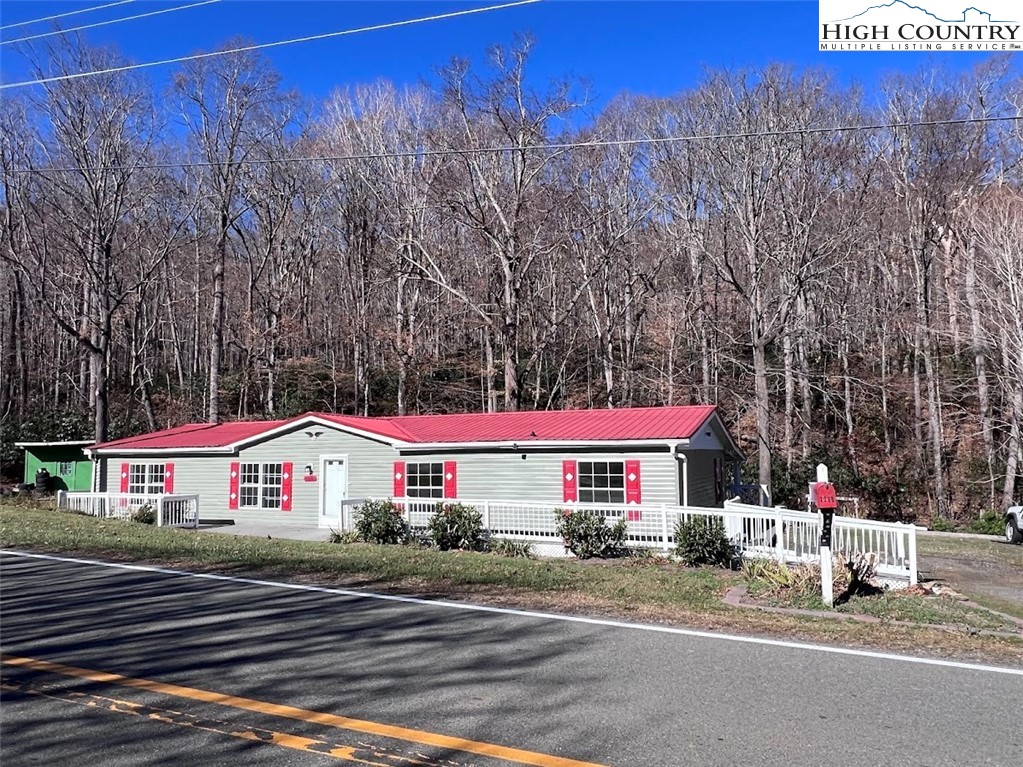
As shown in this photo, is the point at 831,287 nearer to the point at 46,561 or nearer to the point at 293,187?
the point at 293,187

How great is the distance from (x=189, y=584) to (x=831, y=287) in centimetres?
3295

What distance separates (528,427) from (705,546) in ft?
21.2

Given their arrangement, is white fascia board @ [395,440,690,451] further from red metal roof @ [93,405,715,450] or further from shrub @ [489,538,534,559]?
shrub @ [489,538,534,559]

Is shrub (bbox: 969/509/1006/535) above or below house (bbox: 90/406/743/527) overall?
below

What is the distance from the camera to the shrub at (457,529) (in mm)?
15438

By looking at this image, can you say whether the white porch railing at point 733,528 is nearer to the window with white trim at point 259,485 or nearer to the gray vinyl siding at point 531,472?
the gray vinyl siding at point 531,472

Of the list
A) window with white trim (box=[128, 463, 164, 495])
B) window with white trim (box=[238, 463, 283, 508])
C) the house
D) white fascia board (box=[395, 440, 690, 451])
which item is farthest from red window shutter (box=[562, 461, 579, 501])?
window with white trim (box=[128, 463, 164, 495])

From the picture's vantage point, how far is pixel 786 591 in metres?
9.17

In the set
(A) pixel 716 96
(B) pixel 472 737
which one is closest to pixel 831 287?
(A) pixel 716 96

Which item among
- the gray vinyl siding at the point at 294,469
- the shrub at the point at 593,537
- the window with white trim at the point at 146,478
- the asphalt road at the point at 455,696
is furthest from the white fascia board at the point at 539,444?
the asphalt road at the point at 455,696

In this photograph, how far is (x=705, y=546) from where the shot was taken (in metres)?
13.5

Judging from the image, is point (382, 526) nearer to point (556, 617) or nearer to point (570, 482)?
point (570, 482)

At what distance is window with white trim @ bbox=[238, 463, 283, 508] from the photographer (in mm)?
21172

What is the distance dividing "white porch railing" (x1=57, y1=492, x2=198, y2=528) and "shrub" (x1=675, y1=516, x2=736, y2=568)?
1321 centimetres
